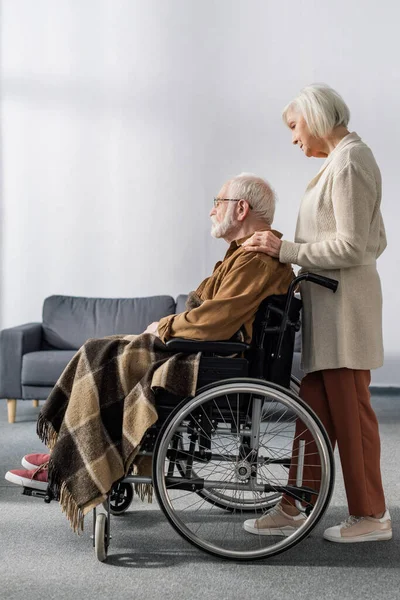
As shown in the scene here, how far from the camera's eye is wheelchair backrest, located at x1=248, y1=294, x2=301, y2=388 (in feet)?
7.12

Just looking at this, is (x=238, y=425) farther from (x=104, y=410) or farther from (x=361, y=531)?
(x=361, y=531)

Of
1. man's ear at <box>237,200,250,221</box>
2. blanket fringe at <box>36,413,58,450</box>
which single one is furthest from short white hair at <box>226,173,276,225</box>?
blanket fringe at <box>36,413,58,450</box>

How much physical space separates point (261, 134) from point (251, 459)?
3.69 m

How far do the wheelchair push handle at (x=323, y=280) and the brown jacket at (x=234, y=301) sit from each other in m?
0.09

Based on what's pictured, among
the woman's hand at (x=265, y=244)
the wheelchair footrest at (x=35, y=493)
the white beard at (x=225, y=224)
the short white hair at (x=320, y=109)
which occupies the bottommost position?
the wheelchair footrest at (x=35, y=493)

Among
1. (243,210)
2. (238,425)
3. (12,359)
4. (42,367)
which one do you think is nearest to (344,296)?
(243,210)

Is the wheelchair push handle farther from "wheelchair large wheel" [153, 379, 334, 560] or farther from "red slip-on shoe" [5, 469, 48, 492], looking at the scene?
"red slip-on shoe" [5, 469, 48, 492]

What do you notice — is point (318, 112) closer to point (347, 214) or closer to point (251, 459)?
point (347, 214)

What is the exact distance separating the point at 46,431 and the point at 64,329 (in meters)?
2.69

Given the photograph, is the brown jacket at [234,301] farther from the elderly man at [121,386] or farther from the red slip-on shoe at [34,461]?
the red slip-on shoe at [34,461]

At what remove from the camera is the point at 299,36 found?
5.37 m

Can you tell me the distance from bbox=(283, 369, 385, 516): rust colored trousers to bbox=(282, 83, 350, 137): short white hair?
0.72m

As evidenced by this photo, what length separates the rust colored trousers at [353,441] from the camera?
2289 mm

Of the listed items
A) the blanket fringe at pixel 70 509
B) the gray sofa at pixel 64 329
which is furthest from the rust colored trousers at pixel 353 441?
the gray sofa at pixel 64 329
